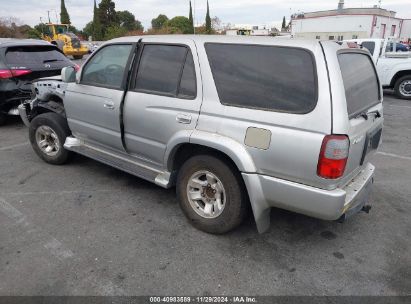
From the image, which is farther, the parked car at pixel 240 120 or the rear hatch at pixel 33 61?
the rear hatch at pixel 33 61

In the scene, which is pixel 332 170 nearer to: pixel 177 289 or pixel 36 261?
pixel 177 289

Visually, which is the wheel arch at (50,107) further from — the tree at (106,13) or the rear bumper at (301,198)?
the tree at (106,13)

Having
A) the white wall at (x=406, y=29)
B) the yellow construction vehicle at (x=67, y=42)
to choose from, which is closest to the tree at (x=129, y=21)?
the yellow construction vehicle at (x=67, y=42)

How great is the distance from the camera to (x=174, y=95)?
3.18 metres

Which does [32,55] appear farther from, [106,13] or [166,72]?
[106,13]

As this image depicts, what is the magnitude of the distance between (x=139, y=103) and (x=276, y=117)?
149 centimetres

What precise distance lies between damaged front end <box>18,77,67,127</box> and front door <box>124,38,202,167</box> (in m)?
1.61

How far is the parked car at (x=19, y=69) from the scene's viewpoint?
6316mm

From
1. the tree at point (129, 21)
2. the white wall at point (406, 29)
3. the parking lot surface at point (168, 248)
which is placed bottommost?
the parking lot surface at point (168, 248)

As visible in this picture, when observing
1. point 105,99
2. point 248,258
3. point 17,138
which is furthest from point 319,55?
point 17,138

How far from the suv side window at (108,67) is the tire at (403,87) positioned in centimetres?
973

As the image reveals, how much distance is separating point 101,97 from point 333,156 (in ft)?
8.45

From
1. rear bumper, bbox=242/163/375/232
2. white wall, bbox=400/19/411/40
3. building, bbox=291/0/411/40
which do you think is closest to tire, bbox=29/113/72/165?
rear bumper, bbox=242/163/375/232

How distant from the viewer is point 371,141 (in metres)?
2.99
